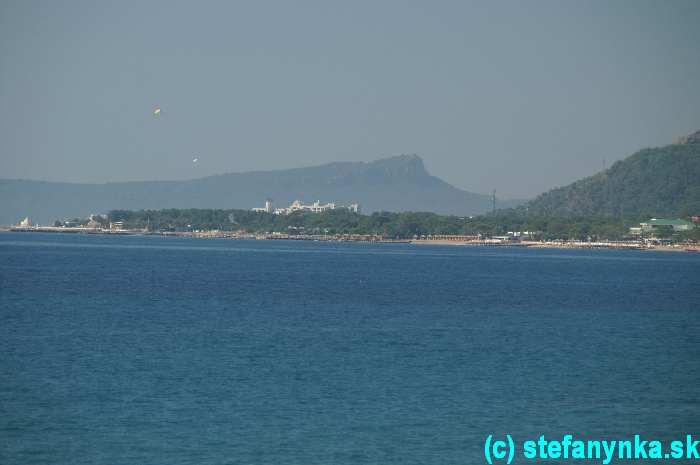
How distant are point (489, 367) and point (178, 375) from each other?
30.3 ft

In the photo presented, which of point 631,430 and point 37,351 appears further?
point 37,351

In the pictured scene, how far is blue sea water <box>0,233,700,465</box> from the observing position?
72.9 ft

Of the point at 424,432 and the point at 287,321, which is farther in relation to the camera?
the point at 287,321

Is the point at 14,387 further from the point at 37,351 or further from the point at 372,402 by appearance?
the point at 372,402

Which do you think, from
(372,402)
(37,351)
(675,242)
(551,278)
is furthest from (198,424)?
(675,242)

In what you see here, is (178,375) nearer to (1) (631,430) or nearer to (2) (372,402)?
(2) (372,402)

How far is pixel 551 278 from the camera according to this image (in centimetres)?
8650

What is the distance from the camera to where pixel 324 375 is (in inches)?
1179

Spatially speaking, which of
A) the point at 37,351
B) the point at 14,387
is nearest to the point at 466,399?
the point at 14,387

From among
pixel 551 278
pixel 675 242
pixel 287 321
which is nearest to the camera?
pixel 287 321

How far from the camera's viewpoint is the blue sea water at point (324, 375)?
72.9ft

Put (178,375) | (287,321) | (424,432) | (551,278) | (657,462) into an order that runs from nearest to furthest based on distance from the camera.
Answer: (657,462) → (424,432) → (178,375) → (287,321) → (551,278)

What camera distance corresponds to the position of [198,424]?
2342cm

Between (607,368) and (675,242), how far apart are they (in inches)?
6808
